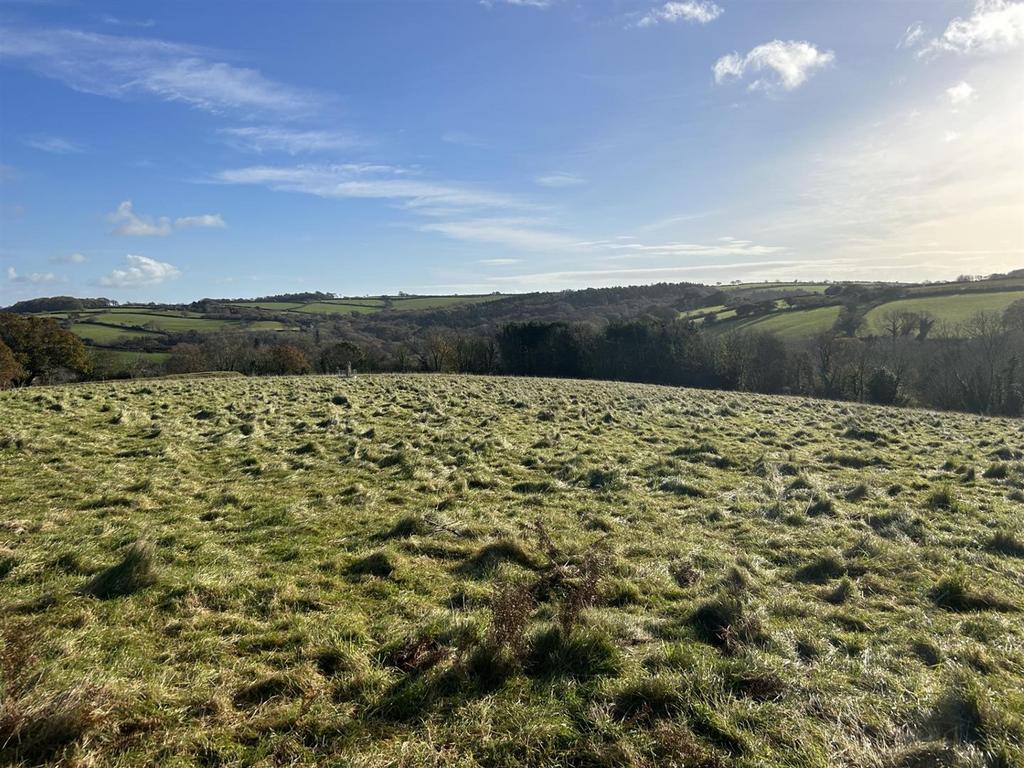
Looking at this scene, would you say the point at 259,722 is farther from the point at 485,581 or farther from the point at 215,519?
the point at 215,519

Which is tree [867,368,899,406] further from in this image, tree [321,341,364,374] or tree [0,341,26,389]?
tree [0,341,26,389]

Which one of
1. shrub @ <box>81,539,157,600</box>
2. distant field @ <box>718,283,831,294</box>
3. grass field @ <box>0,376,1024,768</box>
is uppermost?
distant field @ <box>718,283,831,294</box>

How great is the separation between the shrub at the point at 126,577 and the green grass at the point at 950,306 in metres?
68.9

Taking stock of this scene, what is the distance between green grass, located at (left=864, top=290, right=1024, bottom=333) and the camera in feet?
182

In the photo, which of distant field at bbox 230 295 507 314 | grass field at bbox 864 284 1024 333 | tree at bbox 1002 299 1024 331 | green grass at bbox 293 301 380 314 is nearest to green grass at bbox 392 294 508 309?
distant field at bbox 230 295 507 314

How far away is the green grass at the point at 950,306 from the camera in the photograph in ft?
182

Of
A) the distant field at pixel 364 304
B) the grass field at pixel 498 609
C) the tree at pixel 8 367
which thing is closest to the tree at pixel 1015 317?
the grass field at pixel 498 609

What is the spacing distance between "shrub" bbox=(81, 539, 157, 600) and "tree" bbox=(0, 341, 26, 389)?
4155cm

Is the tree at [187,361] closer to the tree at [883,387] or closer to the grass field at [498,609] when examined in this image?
the grass field at [498,609]

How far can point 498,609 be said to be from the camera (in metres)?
4.61

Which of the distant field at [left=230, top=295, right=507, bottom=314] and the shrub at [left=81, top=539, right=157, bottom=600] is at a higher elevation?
the distant field at [left=230, top=295, right=507, bottom=314]

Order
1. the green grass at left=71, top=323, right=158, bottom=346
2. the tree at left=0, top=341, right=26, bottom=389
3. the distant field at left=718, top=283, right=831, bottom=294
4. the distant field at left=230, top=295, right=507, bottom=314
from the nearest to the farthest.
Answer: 1. the tree at left=0, top=341, right=26, bottom=389
2. the green grass at left=71, top=323, right=158, bottom=346
3. the distant field at left=718, top=283, right=831, bottom=294
4. the distant field at left=230, top=295, right=507, bottom=314

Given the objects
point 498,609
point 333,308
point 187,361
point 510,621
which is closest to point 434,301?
point 333,308

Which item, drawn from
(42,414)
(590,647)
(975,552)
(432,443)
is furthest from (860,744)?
(42,414)
